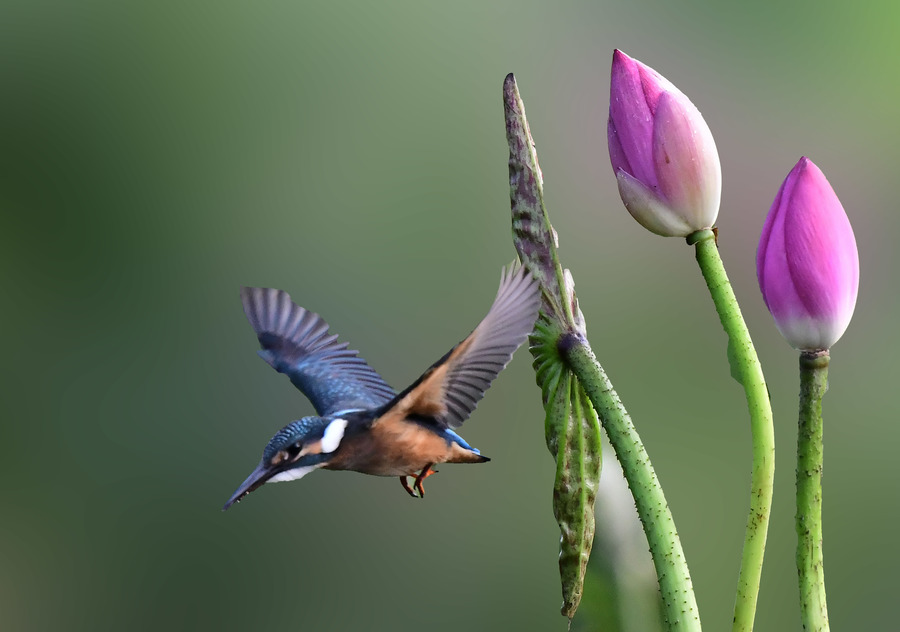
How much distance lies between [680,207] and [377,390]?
0.15 m

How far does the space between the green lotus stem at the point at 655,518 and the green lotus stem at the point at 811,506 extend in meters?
0.03

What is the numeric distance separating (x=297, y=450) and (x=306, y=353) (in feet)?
0.38

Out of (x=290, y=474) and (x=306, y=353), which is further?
(x=306, y=353)

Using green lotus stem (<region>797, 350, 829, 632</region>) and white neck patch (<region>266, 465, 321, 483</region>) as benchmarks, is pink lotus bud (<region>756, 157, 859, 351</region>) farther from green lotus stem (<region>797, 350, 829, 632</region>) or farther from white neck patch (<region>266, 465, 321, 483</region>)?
white neck patch (<region>266, 465, 321, 483</region>)

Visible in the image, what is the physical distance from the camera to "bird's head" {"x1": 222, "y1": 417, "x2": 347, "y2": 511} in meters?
0.23

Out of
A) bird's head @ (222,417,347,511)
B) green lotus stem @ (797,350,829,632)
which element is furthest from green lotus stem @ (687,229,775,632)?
bird's head @ (222,417,347,511)

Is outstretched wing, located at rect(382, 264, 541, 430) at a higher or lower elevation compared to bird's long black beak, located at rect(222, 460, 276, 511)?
higher

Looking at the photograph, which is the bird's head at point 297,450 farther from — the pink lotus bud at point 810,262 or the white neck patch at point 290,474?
the pink lotus bud at point 810,262

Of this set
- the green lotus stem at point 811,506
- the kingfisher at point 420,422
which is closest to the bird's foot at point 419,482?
the kingfisher at point 420,422

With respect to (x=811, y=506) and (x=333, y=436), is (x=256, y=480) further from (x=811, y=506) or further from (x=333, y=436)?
(x=811, y=506)

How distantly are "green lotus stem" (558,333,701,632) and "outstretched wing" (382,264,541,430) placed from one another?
1.4 inches

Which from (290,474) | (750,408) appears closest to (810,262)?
(750,408)

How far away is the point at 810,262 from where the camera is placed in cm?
23

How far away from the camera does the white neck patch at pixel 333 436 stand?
0.79 ft
